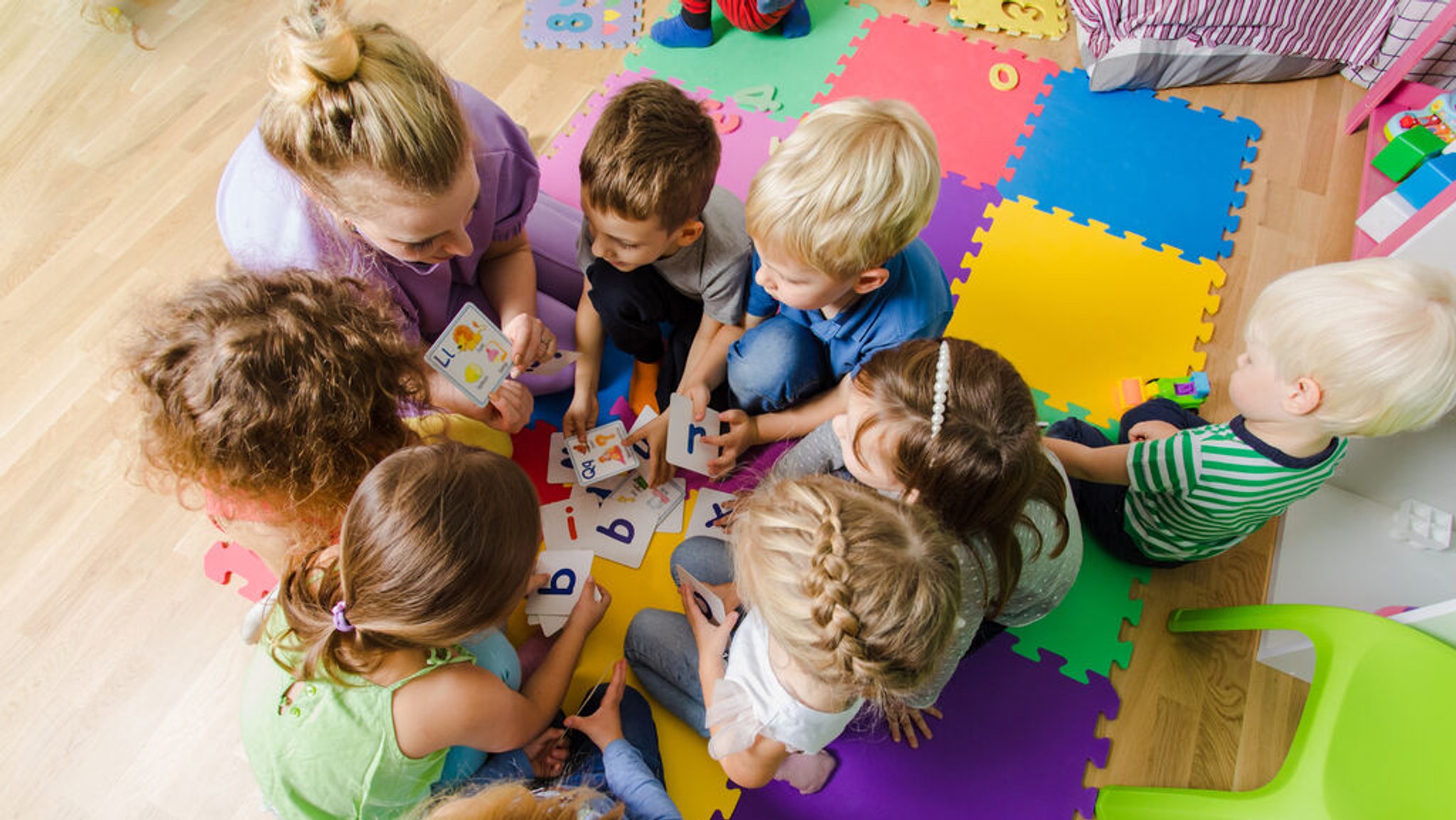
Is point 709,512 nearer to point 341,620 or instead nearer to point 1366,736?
point 341,620

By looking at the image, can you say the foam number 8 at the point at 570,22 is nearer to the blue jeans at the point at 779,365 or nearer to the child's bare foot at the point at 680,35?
the child's bare foot at the point at 680,35

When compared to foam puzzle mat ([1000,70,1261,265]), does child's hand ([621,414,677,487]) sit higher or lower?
lower

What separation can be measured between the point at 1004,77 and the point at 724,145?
99 cm

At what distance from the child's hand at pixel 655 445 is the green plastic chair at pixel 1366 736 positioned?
1326mm

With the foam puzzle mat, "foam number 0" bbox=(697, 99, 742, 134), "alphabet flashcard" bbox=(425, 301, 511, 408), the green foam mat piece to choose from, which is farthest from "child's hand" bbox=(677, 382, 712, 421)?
the foam puzzle mat

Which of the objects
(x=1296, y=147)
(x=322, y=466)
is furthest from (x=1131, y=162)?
(x=322, y=466)

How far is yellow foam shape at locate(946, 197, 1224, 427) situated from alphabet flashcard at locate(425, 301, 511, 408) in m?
1.29

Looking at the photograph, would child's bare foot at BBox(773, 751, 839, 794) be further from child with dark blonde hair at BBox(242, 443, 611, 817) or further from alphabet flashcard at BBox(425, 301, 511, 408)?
alphabet flashcard at BBox(425, 301, 511, 408)

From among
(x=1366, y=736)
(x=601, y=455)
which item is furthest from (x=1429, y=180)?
(x=601, y=455)

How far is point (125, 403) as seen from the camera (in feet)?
6.98

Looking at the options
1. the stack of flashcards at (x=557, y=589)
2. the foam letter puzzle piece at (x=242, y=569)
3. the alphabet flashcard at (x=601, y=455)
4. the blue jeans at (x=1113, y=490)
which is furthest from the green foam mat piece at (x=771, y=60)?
the foam letter puzzle piece at (x=242, y=569)

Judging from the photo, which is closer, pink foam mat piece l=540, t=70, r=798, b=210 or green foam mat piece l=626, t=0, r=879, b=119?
pink foam mat piece l=540, t=70, r=798, b=210

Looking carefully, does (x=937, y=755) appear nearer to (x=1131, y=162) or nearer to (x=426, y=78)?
(x=426, y=78)

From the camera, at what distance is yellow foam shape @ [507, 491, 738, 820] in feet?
5.67
